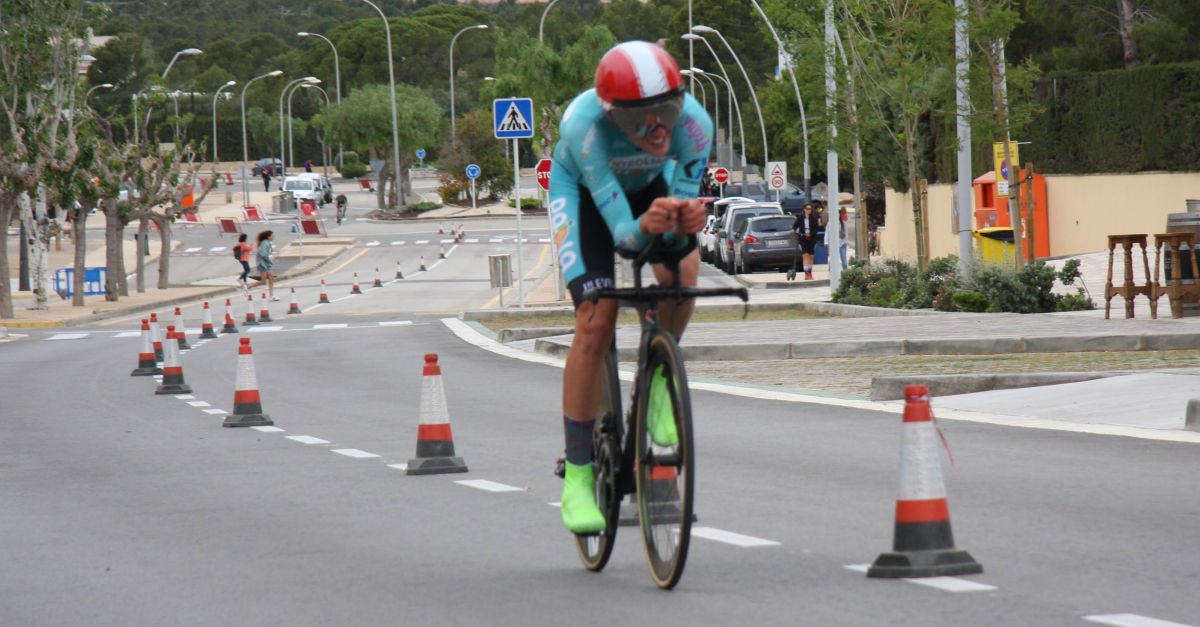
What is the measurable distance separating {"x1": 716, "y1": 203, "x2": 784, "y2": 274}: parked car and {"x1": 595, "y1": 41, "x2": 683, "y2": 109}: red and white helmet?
43.2 metres

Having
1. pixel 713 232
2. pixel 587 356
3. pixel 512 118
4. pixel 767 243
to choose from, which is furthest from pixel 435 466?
pixel 713 232

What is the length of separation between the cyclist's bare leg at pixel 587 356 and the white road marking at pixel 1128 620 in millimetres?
1924

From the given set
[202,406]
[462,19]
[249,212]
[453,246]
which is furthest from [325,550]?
[462,19]

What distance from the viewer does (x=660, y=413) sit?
6262 mm

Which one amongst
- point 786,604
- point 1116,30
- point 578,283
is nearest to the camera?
point 786,604

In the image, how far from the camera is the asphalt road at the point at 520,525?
6383mm

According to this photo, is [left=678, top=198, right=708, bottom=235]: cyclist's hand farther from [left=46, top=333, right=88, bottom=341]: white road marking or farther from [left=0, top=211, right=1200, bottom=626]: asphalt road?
[left=46, top=333, right=88, bottom=341]: white road marking

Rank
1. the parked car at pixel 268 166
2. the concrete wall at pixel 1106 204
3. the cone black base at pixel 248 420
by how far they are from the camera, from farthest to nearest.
Result: 1. the parked car at pixel 268 166
2. the concrete wall at pixel 1106 204
3. the cone black base at pixel 248 420

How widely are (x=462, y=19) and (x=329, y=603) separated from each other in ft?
575

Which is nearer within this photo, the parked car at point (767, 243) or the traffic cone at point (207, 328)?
the traffic cone at point (207, 328)

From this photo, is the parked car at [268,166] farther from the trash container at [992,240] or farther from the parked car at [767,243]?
the trash container at [992,240]

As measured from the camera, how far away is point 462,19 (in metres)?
179

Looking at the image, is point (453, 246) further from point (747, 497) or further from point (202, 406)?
point (747, 497)

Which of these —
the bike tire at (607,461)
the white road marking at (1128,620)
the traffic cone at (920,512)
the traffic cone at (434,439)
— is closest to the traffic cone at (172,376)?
the traffic cone at (434,439)
